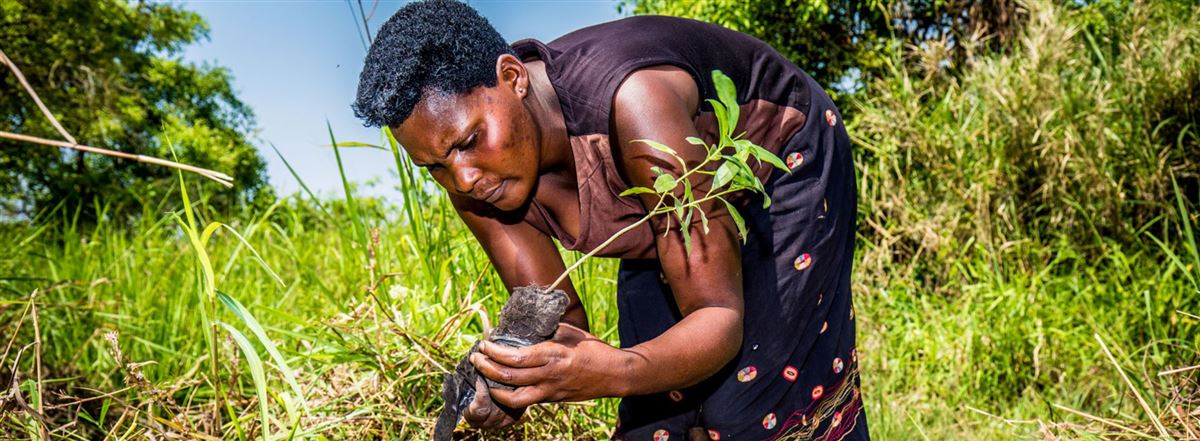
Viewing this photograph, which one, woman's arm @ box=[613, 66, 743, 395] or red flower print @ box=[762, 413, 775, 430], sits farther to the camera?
red flower print @ box=[762, 413, 775, 430]

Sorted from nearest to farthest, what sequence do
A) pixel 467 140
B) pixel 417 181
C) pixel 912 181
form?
pixel 467 140 → pixel 417 181 → pixel 912 181

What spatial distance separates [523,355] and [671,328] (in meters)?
0.25

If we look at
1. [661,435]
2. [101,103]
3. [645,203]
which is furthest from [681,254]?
[101,103]

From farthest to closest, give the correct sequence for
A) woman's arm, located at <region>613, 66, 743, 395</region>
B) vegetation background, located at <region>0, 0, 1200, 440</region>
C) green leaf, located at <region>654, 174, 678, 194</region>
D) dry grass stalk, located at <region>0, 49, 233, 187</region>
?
vegetation background, located at <region>0, 0, 1200, 440</region>
woman's arm, located at <region>613, 66, 743, 395</region>
green leaf, located at <region>654, 174, 678, 194</region>
dry grass stalk, located at <region>0, 49, 233, 187</region>

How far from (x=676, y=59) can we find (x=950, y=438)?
2.31 meters

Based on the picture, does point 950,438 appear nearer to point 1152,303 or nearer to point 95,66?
point 1152,303

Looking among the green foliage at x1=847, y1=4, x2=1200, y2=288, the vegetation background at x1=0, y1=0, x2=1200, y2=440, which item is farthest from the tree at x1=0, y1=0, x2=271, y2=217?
the green foliage at x1=847, y1=4, x2=1200, y2=288

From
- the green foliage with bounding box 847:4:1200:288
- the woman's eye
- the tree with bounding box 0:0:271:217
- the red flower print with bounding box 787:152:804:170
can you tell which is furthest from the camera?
the tree with bounding box 0:0:271:217

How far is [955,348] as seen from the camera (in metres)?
3.97

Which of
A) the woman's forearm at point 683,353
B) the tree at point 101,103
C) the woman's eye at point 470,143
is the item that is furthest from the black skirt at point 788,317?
the tree at point 101,103

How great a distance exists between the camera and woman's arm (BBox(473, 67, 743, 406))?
1.17 meters

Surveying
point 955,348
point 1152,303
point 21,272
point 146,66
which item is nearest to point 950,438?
point 955,348

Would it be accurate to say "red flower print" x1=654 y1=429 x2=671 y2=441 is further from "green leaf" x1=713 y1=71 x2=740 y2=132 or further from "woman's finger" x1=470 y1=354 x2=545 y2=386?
"green leaf" x1=713 y1=71 x2=740 y2=132

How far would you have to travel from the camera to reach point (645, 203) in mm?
1392
